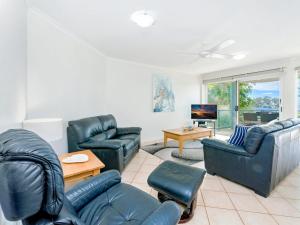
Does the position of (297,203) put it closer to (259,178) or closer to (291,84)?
(259,178)

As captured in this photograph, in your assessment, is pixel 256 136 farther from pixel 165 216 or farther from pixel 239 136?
pixel 165 216

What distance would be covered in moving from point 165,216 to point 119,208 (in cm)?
44

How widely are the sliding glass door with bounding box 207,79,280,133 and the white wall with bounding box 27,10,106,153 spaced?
162 inches

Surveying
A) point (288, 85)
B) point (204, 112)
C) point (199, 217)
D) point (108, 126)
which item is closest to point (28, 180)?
point (199, 217)

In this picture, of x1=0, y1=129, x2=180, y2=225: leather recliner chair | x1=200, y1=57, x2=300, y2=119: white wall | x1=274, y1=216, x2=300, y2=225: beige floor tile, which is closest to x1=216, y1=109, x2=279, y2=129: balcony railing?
x1=200, y1=57, x2=300, y2=119: white wall

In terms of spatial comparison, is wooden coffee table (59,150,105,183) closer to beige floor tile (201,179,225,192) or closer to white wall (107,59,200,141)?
beige floor tile (201,179,225,192)

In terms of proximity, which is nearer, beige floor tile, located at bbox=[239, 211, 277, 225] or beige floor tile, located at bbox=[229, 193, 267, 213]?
beige floor tile, located at bbox=[239, 211, 277, 225]

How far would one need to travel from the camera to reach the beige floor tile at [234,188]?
229 centimetres

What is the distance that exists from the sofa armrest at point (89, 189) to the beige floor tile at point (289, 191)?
2.18 m

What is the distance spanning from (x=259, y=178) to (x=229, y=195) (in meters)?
0.43

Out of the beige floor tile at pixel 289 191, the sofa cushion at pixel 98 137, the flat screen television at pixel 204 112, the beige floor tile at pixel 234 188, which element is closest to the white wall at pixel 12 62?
the sofa cushion at pixel 98 137

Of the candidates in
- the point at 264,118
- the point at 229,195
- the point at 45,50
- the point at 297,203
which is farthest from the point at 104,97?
the point at 264,118

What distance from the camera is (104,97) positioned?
4.21 metres

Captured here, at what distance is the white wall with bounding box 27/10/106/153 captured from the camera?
7.64ft
